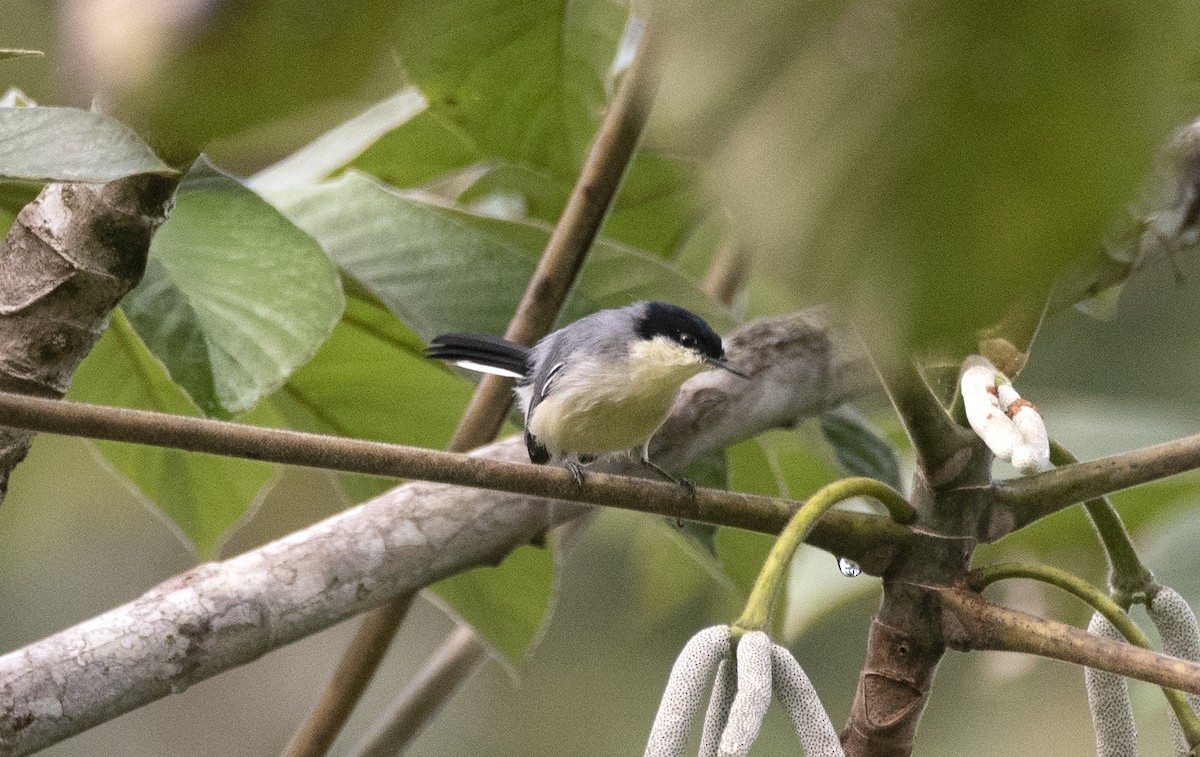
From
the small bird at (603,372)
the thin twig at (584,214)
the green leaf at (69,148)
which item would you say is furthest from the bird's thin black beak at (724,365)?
the green leaf at (69,148)

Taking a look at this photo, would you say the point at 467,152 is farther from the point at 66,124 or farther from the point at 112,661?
the point at 66,124

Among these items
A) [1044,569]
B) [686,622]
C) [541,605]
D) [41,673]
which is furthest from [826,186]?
[686,622]

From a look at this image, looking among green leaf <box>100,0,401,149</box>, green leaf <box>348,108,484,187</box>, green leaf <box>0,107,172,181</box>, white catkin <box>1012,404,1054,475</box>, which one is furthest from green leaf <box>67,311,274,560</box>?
green leaf <box>100,0,401,149</box>

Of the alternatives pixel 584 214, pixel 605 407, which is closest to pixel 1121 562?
pixel 584 214

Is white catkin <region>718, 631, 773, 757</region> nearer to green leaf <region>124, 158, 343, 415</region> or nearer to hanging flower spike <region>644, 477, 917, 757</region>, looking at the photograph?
hanging flower spike <region>644, 477, 917, 757</region>

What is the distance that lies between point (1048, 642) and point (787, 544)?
0.11m

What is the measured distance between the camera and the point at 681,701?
440 millimetres

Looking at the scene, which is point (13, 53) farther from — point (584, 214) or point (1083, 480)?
point (584, 214)

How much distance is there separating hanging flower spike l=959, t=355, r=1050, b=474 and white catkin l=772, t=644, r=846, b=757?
0.35ft

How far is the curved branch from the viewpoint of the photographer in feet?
1.70

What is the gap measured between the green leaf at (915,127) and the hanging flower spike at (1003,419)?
0.96ft

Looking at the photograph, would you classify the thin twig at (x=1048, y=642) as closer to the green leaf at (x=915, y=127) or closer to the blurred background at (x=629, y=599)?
the green leaf at (x=915, y=127)

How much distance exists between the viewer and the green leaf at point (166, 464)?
972 millimetres

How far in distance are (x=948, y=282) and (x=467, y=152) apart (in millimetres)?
1015
